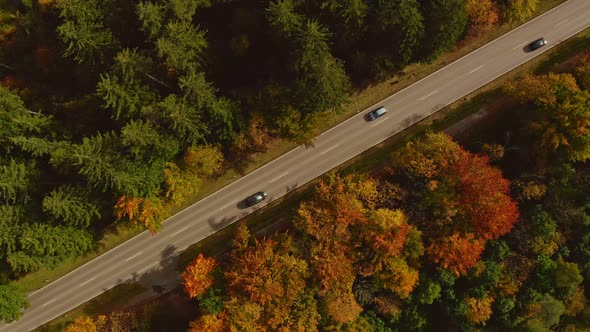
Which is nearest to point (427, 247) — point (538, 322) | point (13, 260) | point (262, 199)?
point (538, 322)

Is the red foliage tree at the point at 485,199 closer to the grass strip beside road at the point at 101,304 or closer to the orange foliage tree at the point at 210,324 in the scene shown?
Answer: the orange foliage tree at the point at 210,324

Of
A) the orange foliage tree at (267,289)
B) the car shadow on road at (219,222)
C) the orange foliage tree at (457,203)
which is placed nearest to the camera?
the orange foliage tree at (457,203)

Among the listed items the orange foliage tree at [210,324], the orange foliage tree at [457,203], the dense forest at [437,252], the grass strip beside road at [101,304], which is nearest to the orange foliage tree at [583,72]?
the dense forest at [437,252]

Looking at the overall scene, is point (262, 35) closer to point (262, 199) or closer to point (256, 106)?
point (256, 106)

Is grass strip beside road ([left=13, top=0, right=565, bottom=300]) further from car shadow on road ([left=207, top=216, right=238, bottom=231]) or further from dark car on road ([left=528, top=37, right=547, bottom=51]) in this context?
dark car on road ([left=528, top=37, right=547, bottom=51])

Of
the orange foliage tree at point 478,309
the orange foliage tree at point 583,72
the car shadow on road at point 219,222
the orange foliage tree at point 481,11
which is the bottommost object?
the orange foliage tree at point 478,309

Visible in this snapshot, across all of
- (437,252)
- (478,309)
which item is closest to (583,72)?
(437,252)

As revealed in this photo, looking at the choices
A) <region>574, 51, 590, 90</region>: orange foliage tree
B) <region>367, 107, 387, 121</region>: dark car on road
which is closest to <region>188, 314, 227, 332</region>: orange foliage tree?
<region>367, 107, 387, 121</region>: dark car on road
